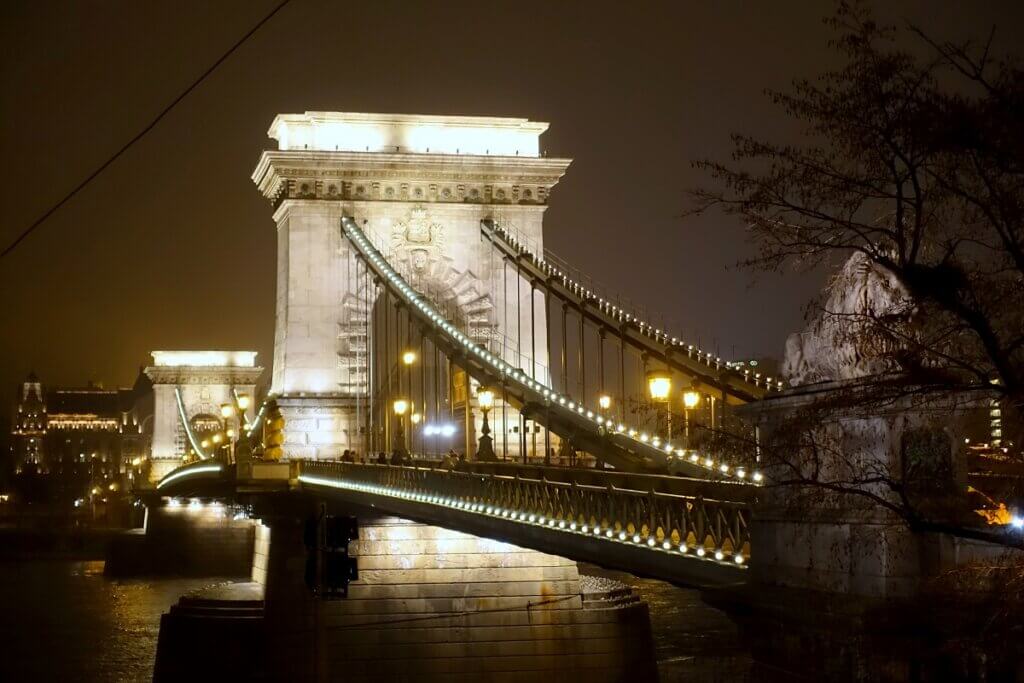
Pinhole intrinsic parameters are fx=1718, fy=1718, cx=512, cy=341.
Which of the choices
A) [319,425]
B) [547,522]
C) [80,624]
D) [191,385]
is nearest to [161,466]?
[191,385]

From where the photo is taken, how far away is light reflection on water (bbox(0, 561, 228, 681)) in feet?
169

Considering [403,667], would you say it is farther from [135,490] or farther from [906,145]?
[135,490]

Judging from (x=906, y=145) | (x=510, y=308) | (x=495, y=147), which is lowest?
(x=906, y=145)

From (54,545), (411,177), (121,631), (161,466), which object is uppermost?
(411,177)

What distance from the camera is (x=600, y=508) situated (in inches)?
923

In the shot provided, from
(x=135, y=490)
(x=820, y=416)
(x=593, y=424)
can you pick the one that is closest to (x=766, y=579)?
(x=820, y=416)

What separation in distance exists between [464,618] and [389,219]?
85.6 ft

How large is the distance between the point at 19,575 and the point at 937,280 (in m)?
83.8

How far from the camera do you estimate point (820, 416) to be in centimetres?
1543

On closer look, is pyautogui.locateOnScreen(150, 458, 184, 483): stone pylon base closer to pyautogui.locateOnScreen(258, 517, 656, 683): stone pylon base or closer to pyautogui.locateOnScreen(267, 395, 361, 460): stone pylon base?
pyautogui.locateOnScreen(267, 395, 361, 460): stone pylon base

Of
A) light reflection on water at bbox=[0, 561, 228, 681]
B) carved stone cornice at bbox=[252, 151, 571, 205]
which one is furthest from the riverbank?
carved stone cornice at bbox=[252, 151, 571, 205]

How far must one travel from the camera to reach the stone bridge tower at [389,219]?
61.5 metres

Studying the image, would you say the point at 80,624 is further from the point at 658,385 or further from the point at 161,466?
the point at 161,466

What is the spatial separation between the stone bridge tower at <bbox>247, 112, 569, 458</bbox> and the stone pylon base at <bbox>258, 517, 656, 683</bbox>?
2150cm
